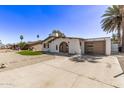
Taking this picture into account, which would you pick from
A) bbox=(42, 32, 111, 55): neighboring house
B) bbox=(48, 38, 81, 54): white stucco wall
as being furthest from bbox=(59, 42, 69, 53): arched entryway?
bbox=(48, 38, 81, 54): white stucco wall

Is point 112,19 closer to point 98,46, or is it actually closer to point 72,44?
point 98,46

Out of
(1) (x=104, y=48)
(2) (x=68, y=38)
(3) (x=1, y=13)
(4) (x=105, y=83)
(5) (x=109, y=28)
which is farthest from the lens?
(5) (x=109, y=28)

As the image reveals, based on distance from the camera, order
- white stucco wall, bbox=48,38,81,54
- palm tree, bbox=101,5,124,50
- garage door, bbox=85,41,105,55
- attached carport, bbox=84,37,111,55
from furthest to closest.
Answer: palm tree, bbox=101,5,124,50 < white stucco wall, bbox=48,38,81,54 < garage door, bbox=85,41,105,55 < attached carport, bbox=84,37,111,55

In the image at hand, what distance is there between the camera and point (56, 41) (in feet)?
69.1

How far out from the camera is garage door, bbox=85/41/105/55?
57.9 feet

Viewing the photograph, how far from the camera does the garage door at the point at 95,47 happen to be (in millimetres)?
17656

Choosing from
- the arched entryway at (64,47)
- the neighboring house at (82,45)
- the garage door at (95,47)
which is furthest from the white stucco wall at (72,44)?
the garage door at (95,47)

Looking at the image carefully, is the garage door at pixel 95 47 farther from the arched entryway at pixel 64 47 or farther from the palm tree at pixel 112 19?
the palm tree at pixel 112 19

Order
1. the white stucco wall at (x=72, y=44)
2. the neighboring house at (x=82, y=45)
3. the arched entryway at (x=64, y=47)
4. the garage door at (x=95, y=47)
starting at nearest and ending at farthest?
1. the neighboring house at (x=82, y=45)
2. the garage door at (x=95, y=47)
3. the white stucco wall at (x=72, y=44)
4. the arched entryway at (x=64, y=47)

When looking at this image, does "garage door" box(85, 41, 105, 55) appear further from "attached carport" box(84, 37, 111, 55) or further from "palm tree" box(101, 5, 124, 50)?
"palm tree" box(101, 5, 124, 50)
